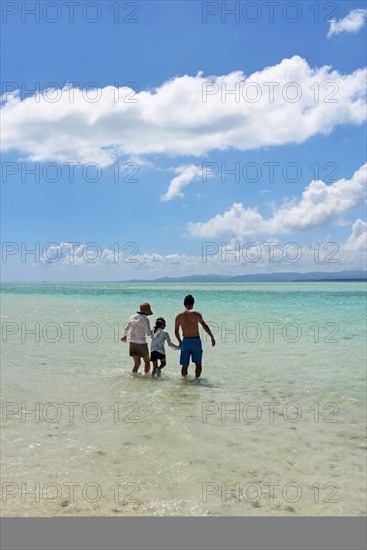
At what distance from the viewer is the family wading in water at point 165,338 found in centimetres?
1295

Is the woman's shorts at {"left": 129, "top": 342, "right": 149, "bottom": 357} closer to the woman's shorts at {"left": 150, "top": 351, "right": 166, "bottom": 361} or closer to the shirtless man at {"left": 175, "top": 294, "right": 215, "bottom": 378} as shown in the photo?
the woman's shorts at {"left": 150, "top": 351, "right": 166, "bottom": 361}

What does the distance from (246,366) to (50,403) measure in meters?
6.74

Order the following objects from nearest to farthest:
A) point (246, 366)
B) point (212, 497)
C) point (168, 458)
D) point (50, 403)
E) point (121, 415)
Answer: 1. point (212, 497)
2. point (168, 458)
3. point (121, 415)
4. point (50, 403)
5. point (246, 366)

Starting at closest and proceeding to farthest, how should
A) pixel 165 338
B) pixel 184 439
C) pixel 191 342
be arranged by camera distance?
pixel 184 439 < pixel 191 342 < pixel 165 338

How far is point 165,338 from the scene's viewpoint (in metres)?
13.3

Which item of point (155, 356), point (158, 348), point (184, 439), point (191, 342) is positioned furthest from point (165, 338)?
point (184, 439)

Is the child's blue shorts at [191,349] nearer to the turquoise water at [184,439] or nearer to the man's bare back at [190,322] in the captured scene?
the man's bare back at [190,322]

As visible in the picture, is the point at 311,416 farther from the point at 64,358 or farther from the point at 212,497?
the point at 64,358

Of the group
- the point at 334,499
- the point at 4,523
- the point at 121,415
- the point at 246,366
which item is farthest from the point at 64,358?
the point at 4,523

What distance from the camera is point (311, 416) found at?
9.25 metres

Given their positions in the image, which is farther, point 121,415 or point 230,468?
point 121,415

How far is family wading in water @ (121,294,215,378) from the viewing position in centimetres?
1295

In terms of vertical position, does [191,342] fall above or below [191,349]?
above

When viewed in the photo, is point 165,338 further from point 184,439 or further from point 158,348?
point 184,439
